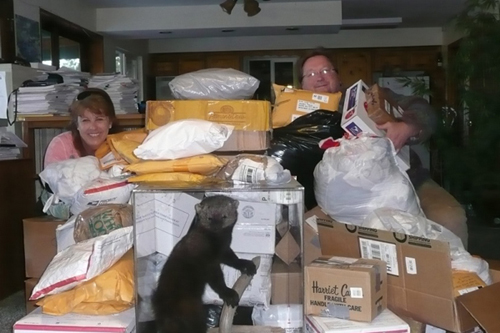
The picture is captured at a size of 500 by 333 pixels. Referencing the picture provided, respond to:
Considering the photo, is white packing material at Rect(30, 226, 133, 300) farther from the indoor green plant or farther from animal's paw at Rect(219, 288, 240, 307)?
the indoor green plant

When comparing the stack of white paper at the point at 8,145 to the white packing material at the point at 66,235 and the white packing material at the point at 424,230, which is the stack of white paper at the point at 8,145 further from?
the white packing material at the point at 424,230

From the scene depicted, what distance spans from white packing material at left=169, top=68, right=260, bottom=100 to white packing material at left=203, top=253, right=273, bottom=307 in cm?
68

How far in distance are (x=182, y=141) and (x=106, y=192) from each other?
45cm

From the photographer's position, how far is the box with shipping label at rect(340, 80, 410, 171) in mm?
2145

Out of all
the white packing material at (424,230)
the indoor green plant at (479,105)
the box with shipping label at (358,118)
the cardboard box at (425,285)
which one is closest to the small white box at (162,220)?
the cardboard box at (425,285)

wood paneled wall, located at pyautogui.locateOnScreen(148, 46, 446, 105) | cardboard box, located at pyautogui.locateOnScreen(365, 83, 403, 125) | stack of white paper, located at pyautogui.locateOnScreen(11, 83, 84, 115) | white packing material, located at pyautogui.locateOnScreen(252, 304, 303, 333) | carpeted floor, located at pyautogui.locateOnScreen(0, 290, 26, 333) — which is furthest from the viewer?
wood paneled wall, located at pyautogui.locateOnScreen(148, 46, 446, 105)

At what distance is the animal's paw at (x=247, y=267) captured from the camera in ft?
5.39

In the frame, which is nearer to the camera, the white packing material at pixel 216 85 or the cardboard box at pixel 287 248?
the cardboard box at pixel 287 248

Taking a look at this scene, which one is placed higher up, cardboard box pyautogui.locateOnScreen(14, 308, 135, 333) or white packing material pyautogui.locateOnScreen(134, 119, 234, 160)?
white packing material pyautogui.locateOnScreen(134, 119, 234, 160)

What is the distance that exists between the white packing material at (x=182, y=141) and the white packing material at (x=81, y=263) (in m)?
0.27

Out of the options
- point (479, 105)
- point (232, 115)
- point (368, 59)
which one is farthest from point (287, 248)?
point (368, 59)

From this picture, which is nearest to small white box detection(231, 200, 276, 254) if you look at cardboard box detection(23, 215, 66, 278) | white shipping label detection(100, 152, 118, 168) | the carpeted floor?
white shipping label detection(100, 152, 118, 168)

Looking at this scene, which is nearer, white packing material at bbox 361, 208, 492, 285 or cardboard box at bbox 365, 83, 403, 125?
white packing material at bbox 361, 208, 492, 285

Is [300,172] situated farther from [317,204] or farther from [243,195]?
[243,195]
